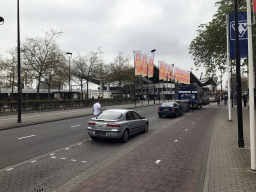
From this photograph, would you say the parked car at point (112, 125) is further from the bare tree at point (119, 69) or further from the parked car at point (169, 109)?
the bare tree at point (119, 69)

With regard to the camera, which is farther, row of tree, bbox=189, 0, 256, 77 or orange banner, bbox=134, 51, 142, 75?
orange banner, bbox=134, 51, 142, 75

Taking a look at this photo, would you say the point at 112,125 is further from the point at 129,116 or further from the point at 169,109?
the point at 169,109

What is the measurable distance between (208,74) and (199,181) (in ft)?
68.3

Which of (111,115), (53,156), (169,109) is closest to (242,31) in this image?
(111,115)

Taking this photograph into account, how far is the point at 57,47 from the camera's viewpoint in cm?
3191

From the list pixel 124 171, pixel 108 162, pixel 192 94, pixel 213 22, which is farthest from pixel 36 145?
pixel 192 94

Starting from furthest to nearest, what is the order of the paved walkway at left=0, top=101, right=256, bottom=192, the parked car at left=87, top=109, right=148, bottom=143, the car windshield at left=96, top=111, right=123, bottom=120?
the car windshield at left=96, top=111, right=123, bottom=120 → the parked car at left=87, top=109, right=148, bottom=143 → the paved walkway at left=0, top=101, right=256, bottom=192

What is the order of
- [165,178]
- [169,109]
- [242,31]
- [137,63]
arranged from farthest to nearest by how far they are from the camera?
[137,63], [169,109], [242,31], [165,178]

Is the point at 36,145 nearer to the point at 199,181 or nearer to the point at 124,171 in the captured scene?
the point at 124,171

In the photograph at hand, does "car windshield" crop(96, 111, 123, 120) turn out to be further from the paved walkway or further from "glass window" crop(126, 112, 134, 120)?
the paved walkway

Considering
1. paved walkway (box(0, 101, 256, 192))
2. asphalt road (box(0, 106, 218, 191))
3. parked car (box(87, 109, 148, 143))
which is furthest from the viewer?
parked car (box(87, 109, 148, 143))

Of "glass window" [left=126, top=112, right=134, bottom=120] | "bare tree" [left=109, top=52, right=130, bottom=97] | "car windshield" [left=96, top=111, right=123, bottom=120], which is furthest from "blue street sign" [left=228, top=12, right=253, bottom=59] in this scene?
"bare tree" [left=109, top=52, right=130, bottom=97]

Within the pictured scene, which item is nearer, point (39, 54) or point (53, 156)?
point (53, 156)

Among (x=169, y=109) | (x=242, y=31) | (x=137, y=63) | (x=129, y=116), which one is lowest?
(x=169, y=109)
